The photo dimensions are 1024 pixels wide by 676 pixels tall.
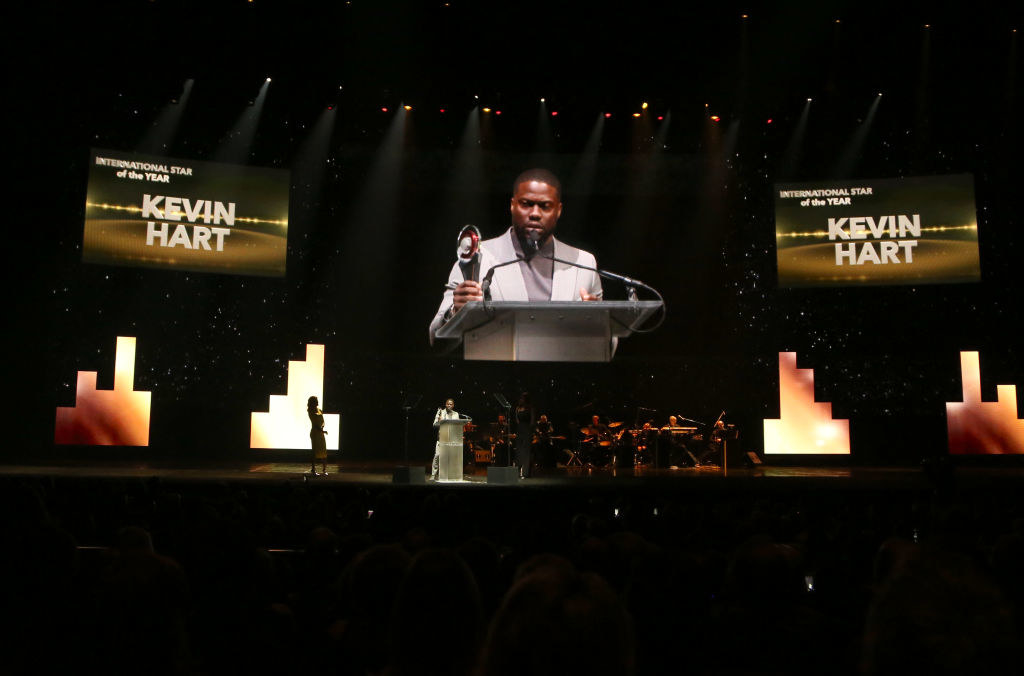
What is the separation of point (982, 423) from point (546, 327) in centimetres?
1088

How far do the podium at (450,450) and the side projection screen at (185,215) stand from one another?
5.06 metres

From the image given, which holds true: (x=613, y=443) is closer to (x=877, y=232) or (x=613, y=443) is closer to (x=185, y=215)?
(x=877, y=232)

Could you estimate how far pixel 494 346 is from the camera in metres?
5.71

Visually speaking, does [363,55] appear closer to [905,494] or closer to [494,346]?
[494,346]

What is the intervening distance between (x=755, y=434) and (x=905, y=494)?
658 cm

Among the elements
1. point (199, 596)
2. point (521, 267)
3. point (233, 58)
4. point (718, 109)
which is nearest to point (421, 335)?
point (521, 267)

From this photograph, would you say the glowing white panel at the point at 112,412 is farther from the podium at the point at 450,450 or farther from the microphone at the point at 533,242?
the microphone at the point at 533,242

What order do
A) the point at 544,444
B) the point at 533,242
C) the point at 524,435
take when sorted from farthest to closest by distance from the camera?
the point at 544,444, the point at 524,435, the point at 533,242

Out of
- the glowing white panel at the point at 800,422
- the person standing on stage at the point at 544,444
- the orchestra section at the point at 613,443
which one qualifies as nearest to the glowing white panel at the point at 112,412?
the orchestra section at the point at 613,443

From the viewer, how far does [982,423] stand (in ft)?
43.0

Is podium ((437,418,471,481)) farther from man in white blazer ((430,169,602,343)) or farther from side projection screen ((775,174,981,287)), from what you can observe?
side projection screen ((775,174,981,287))

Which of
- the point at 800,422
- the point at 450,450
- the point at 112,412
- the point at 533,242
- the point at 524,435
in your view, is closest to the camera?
the point at 450,450

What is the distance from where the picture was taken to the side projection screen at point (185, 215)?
1195 centimetres

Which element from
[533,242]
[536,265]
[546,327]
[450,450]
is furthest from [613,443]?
[546,327]
